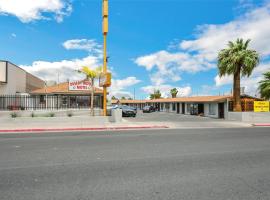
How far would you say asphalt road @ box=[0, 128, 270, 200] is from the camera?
472cm

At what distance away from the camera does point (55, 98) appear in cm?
2430

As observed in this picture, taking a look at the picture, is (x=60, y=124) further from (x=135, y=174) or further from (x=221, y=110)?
(x=221, y=110)

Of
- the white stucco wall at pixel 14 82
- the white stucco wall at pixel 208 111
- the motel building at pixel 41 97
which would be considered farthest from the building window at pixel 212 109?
the white stucco wall at pixel 14 82

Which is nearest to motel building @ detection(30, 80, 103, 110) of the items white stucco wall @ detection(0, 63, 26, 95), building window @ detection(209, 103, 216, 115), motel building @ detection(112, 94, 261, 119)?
motel building @ detection(112, 94, 261, 119)

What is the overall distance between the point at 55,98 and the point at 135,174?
65.6 ft

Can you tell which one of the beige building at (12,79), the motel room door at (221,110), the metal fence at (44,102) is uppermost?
the beige building at (12,79)

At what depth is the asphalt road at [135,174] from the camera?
472cm

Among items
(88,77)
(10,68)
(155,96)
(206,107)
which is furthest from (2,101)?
(155,96)

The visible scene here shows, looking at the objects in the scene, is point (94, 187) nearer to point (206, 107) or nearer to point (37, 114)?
point (37, 114)

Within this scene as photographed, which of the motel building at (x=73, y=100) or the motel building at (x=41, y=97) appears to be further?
the motel building at (x=73, y=100)

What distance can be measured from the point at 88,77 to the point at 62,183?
62.1ft

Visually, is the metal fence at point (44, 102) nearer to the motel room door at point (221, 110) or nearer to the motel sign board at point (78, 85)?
the motel sign board at point (78, 85)

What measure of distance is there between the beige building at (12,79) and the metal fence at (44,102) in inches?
363

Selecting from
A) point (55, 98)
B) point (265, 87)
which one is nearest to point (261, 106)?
point (265, 87)
